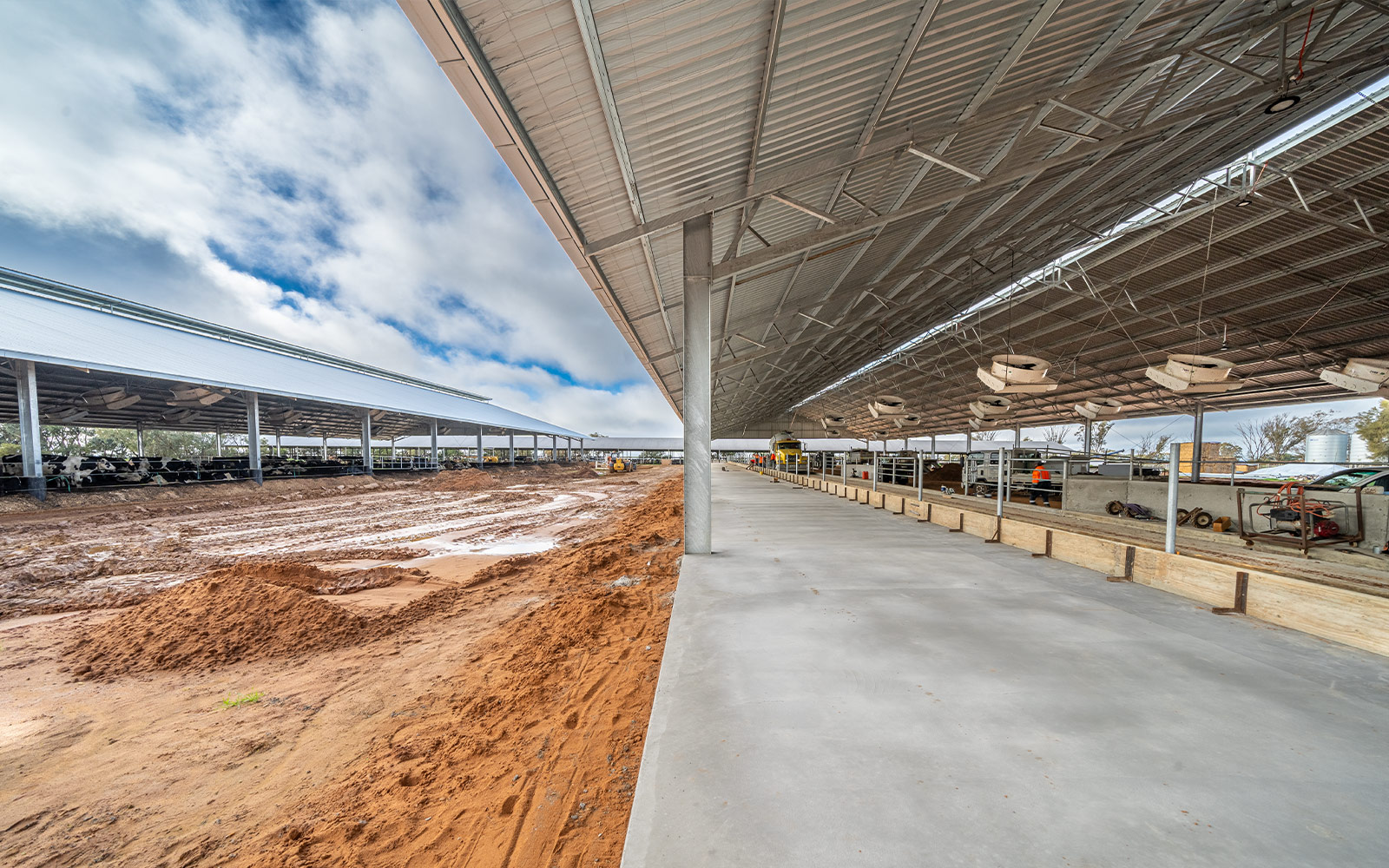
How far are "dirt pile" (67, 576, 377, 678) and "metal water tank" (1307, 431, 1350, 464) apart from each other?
164ft

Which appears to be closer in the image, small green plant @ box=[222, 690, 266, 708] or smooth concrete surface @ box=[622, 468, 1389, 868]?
smooth concrete surface @ box=[622, 468, 1389, 868]

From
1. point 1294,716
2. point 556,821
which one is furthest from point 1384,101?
point 556,821

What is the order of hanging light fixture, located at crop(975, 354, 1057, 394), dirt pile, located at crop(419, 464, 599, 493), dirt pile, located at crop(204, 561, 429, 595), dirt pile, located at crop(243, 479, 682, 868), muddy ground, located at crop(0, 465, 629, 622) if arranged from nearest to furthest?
dirt pile, located at crop(243, 479, 682, 868)
dirt pile, located at crop(204, 561, 429, 595)
muddy ground, located at crop(0, 465, 629, 622)
hanging light fixture, located at crop(975, 354, 1057, 394)
dirt pile, located at crop(419, 464, 599, 493)

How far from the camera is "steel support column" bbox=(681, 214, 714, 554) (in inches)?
305

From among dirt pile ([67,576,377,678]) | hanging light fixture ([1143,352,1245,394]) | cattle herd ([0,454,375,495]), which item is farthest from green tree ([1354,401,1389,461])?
cattle herd ([0,454,375,495])

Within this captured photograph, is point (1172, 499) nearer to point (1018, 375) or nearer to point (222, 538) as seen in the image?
point (1018, 375)

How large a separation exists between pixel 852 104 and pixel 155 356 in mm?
32868

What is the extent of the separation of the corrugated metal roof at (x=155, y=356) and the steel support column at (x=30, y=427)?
91 centimetres

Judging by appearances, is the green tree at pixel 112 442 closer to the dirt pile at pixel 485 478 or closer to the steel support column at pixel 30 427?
the dirt pile at pixel 485 478

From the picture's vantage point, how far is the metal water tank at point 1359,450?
32.5 m

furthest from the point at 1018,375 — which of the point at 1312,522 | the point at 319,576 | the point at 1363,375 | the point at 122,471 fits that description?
the point at 122,471

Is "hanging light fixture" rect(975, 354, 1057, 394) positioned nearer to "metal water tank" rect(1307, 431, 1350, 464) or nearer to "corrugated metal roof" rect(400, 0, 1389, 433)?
"corrugated metal roof" rect(400, 0, 1389, 433)

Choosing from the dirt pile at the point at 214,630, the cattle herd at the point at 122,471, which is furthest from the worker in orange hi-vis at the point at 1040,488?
the cattle herd at the point at 122,471

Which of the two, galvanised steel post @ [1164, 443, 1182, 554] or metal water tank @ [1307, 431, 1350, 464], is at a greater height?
galvanised steel post @ [1164, 443, 1182, 554]
